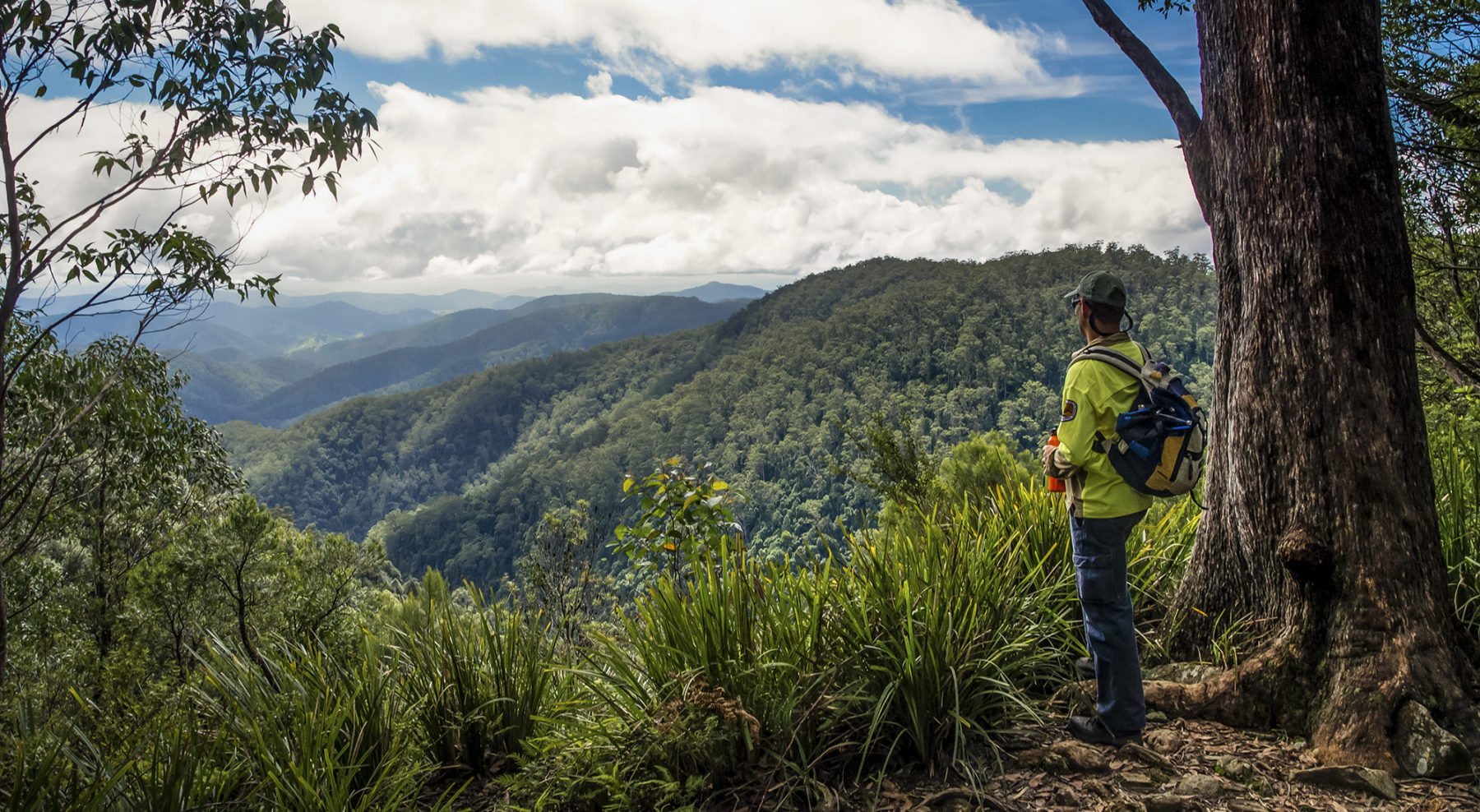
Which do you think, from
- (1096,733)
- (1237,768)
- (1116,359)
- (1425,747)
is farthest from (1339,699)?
(1116,359)

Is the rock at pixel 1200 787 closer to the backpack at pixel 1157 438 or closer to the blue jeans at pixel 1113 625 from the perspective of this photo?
the blue jeans at pixel 1113 625

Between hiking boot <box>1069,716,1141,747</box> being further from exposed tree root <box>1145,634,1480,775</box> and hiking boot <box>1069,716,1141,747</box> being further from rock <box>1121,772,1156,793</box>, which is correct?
exposed tree root <box>1145,634,1480,775</box>

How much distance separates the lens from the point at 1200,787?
2.15m

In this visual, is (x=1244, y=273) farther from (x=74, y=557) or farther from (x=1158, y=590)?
(x=74, y=557)

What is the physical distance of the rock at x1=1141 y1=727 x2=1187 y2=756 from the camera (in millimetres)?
2406

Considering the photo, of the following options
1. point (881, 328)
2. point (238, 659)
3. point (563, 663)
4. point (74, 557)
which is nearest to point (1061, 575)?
point (563, 663)

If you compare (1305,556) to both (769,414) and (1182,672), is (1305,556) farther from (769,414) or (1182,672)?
(769,414)

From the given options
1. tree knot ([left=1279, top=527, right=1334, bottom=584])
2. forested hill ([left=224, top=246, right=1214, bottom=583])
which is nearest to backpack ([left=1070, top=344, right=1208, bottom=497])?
tree knot ([left=1279, top=527, right=1334, bottom=584])

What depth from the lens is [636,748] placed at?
7.75ft

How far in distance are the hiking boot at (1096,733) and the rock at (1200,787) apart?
235 millimetres

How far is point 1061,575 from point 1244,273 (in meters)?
1.44

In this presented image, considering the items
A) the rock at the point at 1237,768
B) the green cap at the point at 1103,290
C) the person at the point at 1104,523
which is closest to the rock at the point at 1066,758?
the person at the point at 1104,523

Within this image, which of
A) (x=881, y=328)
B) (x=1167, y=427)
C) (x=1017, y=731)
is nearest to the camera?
(x=1167, y=427)

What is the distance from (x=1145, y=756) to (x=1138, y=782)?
6.7 inches
